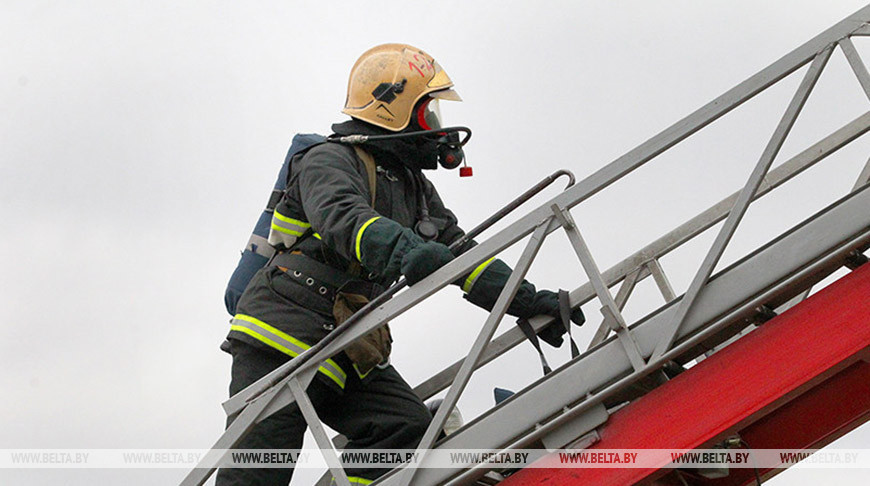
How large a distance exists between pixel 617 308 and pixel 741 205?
21.3 inches

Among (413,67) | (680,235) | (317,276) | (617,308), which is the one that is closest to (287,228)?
(317,276)

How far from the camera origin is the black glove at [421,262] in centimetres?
374

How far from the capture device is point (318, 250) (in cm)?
459

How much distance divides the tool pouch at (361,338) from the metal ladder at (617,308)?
58 centimetres

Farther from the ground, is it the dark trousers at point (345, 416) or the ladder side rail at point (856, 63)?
the ladder side rail at point (856, 63)

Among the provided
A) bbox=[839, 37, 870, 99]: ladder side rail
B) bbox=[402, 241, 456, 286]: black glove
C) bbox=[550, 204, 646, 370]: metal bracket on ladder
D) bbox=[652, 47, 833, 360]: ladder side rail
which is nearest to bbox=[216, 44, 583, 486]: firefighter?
bbox=[402, 241, 456, 286]: black glove

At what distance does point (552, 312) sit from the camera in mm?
4723

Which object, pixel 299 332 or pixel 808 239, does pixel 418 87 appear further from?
pixel 808 239

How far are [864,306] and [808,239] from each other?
273 mm

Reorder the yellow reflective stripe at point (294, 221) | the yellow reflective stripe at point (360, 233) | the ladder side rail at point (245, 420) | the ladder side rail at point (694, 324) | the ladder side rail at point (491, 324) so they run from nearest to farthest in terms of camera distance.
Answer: the ladder side rail at point (694, 324) → the ladder side rail at point (491, 324) → the ladder side rail at point (245, 420) → the yellow reflective stripe at point (360, 233) → the yellow reflective stripe at point (294, 221)

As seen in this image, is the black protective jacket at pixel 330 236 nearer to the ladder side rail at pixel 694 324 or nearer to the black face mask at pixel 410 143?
the black face mask at pixel 410 143

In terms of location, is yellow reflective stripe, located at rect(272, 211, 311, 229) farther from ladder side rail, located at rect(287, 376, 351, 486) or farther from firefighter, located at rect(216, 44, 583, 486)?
ladder side rail, located at rect(287, 376, 351, 486)

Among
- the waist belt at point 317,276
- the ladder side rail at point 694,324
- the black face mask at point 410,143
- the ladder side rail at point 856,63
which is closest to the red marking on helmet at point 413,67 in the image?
the black face mask at point 410,143

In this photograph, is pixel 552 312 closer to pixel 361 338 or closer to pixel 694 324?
pixel 361 338
